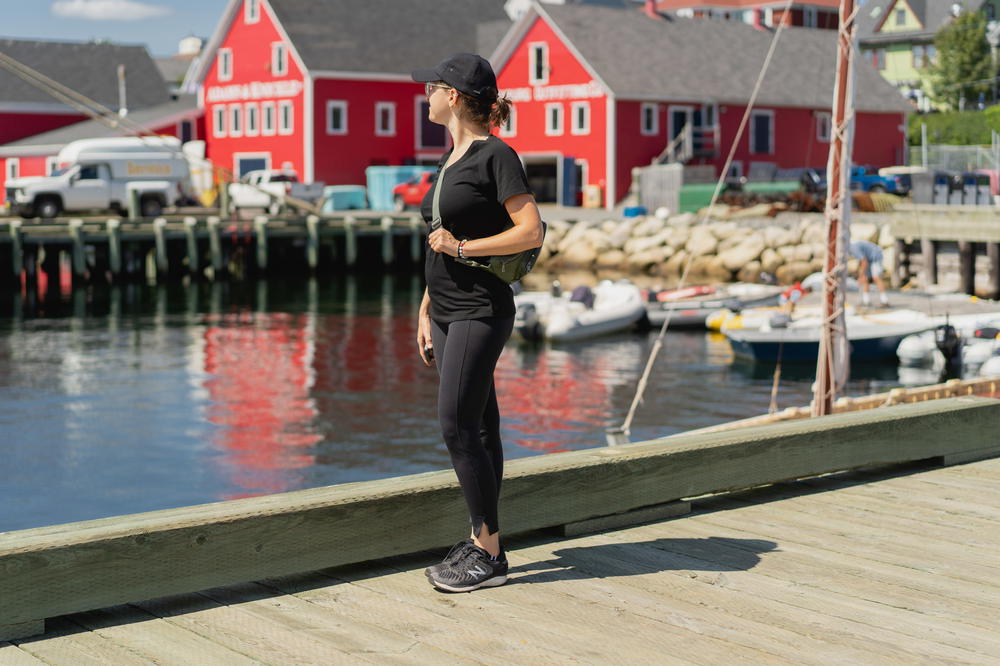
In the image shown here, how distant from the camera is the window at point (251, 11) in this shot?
192 feet

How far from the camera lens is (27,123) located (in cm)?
6469

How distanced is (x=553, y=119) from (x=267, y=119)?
12.1 meters

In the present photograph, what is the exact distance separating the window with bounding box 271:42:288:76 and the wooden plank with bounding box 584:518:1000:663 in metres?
52.9

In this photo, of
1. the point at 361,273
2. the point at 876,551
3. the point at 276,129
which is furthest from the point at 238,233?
the point at 876,551

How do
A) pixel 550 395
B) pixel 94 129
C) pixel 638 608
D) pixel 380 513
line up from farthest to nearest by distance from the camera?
1. pixel 94 129
2. pixel 550 395
3. pixel 380 513
4. pixel 638 608

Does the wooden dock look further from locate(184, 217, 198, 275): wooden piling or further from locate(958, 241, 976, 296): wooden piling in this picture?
locate(184, 217, 198, 275): wooden piling

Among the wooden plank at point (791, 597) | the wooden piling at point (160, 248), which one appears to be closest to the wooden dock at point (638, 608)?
the wooden plank at point (791, 597)

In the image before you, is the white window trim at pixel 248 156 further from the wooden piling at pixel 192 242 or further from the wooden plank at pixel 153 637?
the wooden plank at pixel 153 637

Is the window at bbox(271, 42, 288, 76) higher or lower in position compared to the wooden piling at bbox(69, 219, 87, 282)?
higher

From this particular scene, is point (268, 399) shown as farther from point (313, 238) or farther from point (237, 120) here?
point (237, 120)

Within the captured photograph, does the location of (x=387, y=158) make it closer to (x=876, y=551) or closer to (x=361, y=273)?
(x=361, y=273)

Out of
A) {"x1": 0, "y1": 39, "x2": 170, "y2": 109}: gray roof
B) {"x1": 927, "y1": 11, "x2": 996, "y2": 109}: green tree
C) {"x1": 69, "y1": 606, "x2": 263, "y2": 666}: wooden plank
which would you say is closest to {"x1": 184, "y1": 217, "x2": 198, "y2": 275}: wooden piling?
{"x1": 0, "y1": 39, "x2": 170, "y2": 109}: gray roof

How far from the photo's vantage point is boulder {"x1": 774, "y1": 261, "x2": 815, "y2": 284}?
4044cm

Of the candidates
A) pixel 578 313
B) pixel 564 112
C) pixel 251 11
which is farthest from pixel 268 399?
pixel 251 11
